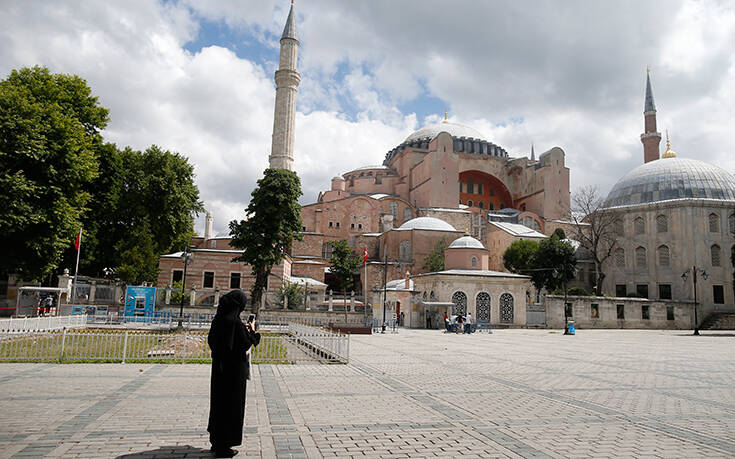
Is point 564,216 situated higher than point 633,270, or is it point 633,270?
point 564,216

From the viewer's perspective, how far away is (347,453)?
13.7 feet

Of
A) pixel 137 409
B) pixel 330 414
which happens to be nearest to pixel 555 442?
pixel 330 414

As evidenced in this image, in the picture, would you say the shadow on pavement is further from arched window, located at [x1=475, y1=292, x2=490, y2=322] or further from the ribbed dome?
the ribbed dome

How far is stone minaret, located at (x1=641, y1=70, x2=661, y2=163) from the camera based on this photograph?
4819 centimetres

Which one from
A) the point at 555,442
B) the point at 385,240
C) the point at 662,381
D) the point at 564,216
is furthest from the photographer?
the point at 564,216

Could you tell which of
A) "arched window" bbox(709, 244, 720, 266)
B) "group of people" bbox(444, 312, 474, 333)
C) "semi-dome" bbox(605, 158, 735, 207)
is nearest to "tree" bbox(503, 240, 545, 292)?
"semi-dome" bbox(605, 158, 735, 207)

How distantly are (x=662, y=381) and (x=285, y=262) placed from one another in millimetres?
27188

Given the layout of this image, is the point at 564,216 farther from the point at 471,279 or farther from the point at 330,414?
the point at 330,414

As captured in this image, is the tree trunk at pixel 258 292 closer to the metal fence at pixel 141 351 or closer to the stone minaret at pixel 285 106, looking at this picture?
the metal fence at pixel 141 351

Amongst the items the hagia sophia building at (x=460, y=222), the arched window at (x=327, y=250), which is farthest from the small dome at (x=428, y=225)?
the arched window at (x=327, y=250)

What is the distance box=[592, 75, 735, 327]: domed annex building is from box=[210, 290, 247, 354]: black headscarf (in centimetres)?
3316

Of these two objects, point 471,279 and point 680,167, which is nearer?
point 471,279

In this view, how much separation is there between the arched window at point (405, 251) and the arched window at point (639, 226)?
1755 centimetres

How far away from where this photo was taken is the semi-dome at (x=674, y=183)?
3738 cm
